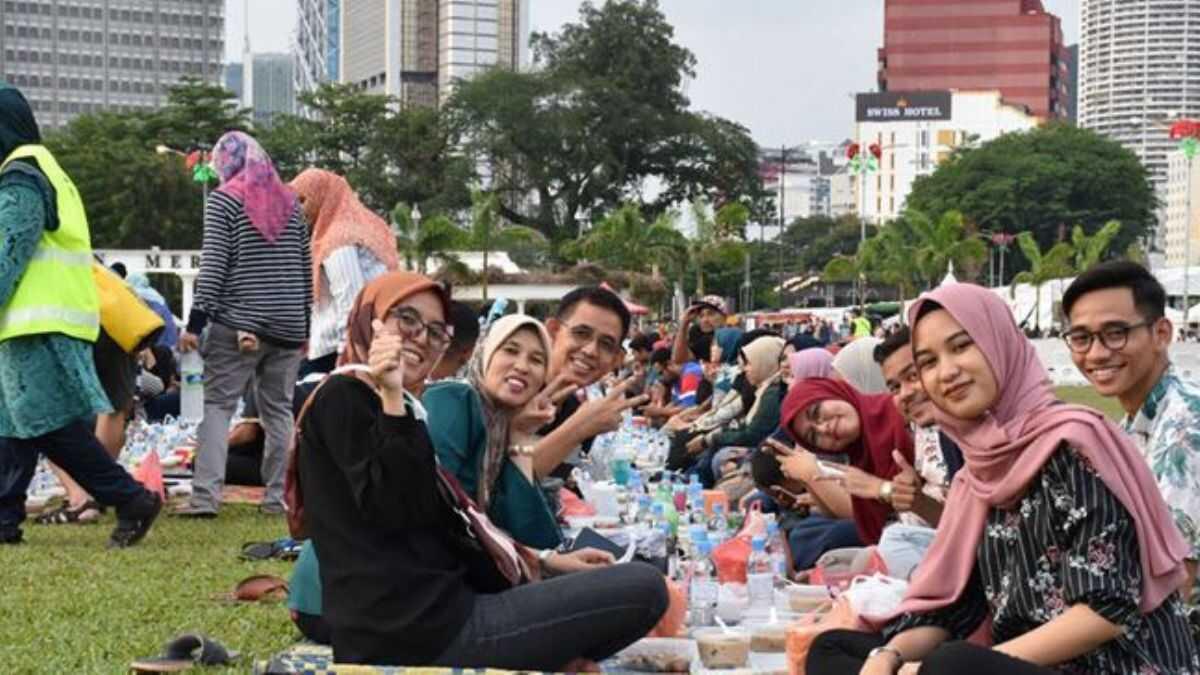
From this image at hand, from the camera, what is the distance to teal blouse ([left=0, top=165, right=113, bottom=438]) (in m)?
6.61

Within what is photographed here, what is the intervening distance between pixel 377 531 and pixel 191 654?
127 cm

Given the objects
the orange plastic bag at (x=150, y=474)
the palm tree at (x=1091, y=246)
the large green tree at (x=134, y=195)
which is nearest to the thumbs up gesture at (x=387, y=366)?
the orange plastic bag at (x=150, y=474)

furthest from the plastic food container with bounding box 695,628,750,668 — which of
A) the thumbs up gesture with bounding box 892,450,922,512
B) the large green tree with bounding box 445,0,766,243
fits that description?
the large green tree with bounding box 445,0,766,243

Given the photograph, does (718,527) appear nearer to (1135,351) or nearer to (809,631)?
(809,631)

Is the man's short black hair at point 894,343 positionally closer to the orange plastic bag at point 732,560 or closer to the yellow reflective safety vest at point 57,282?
the orange plastic bag at point 732,560

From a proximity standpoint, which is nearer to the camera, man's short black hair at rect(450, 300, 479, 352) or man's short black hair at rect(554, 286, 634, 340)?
man's short black hair at rect(554, 286, 634, 340)

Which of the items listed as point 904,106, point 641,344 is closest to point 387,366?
point 641,344

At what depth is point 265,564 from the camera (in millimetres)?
6582

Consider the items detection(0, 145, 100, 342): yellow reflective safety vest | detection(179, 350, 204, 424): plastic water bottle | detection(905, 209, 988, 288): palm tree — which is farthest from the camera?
detection(905, 209, 988, 288): palm tree

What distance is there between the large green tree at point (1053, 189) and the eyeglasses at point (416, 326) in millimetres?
81597

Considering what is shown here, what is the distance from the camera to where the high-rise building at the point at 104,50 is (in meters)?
122

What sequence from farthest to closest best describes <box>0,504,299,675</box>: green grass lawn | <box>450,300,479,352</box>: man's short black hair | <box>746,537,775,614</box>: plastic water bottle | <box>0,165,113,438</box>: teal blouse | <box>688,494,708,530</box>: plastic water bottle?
<box>688,494,708,530</box>: plastic water bottle < <box>0,165,113,438</box>: teal blouse < <box>450,300,479,352</box>: man's short black hair < <box>746,537,775,614</box>: plastic water bottle < <box>0,504,299,675</box>: green grass lawn

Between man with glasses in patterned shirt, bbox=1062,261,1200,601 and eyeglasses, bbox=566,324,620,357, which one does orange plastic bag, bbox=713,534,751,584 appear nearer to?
eyeglasses, bbox=566,324,620,357

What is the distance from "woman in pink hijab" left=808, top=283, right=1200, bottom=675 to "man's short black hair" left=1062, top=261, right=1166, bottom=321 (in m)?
0.52
